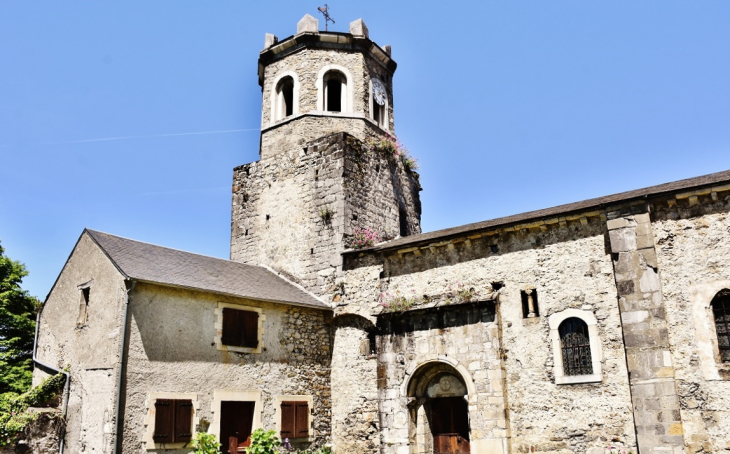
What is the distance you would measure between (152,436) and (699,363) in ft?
33.1

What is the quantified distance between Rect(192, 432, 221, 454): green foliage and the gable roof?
294 cm

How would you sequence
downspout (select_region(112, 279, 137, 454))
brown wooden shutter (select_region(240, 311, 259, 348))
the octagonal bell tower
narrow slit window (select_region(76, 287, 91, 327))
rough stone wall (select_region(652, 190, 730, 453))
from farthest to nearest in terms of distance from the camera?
the octagonal bell tower < brown wooden shutter (select_region(240, 311, 259, 348)) < narrow slit window (select_region(76, 287, 91, 327)) < downspout (select_region(112, 279, 137, 454)) < rough stone wall (select_region(652, 190, 730, 453))

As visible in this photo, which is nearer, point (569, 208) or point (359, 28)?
point (569, 208)

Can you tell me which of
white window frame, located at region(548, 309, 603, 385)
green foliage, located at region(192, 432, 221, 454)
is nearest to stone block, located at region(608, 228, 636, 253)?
white window frame, located at region(548, 309, 603, 385)

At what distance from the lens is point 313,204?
671 inches

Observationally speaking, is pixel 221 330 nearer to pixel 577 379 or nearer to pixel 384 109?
pixel 577 379

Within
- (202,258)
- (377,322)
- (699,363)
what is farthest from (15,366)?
(699,363)

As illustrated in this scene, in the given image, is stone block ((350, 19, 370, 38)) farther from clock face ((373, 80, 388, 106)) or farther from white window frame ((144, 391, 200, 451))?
white window frame ((144, 391, 200, 451))

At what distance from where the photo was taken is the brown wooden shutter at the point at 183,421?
473 inches

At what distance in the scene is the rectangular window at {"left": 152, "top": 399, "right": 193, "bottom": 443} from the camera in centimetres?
1175

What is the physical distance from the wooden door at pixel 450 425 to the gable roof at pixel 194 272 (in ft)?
12.4

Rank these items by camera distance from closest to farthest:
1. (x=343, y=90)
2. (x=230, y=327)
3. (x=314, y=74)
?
(x=230, y=327), (x=314, y=74), (x=343, y=90)

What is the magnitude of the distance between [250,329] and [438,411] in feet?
15.3

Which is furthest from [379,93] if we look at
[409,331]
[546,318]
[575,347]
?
[575,347]
